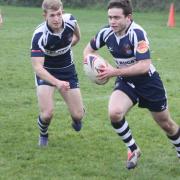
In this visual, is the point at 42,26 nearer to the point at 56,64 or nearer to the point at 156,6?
the point at 56,64

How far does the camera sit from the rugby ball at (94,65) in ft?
21.3

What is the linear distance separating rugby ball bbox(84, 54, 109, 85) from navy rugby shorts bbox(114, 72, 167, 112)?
274mm

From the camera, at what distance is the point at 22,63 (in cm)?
1552

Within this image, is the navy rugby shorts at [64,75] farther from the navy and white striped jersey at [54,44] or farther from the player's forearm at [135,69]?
the player's forearm at [135,69]

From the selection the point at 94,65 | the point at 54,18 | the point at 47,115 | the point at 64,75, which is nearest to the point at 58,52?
the point at 64,75

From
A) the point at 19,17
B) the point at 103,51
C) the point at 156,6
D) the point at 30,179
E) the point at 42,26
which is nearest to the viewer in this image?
the point at 30,179

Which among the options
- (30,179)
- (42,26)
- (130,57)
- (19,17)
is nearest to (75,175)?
(30,179)

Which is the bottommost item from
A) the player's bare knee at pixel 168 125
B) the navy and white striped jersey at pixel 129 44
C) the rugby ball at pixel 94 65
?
the player's bare knee at pixel 168 125

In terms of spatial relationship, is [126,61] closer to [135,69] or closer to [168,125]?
[135,69]

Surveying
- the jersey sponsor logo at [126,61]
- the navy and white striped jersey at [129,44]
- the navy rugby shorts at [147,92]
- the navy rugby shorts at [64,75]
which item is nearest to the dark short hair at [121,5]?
the navy and white striped jersey at [129,44]

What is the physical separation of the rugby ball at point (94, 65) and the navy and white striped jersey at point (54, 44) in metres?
0.81

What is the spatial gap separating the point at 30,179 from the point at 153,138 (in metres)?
2.45

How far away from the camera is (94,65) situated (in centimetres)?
654

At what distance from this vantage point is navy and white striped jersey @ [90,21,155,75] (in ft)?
20.8
